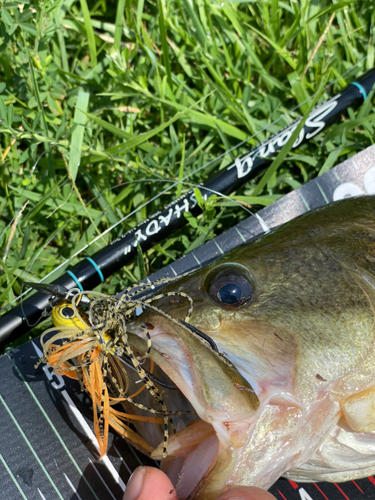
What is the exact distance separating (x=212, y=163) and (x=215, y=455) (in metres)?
1.71

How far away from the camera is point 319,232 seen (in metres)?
1.80

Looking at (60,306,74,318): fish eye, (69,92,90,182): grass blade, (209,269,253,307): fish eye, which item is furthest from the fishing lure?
(69,92,90,182): grass blade

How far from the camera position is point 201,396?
140cm

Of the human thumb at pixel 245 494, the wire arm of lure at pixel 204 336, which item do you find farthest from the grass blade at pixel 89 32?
the human thumb at pixel 245 494

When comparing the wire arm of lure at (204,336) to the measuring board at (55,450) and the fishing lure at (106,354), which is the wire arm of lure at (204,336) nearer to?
the fishing lure at (106,354)

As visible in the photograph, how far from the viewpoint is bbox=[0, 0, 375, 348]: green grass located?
8.40 ft

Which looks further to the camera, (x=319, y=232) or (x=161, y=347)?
(x=319, y=232)

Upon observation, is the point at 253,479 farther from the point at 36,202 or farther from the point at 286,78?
the point at 286,78

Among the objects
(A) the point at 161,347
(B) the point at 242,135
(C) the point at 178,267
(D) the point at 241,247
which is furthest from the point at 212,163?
(A) the point at 161,347

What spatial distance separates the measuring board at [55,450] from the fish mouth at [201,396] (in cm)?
57

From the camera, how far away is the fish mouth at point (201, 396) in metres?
1.38

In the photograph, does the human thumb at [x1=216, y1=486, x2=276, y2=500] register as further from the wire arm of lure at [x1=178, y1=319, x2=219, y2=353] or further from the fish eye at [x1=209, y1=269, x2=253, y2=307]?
the fish eye at [x1=209, y1=269, x2=253, y2=307]

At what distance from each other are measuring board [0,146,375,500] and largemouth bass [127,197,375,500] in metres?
0.43

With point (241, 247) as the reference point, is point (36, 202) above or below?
above
